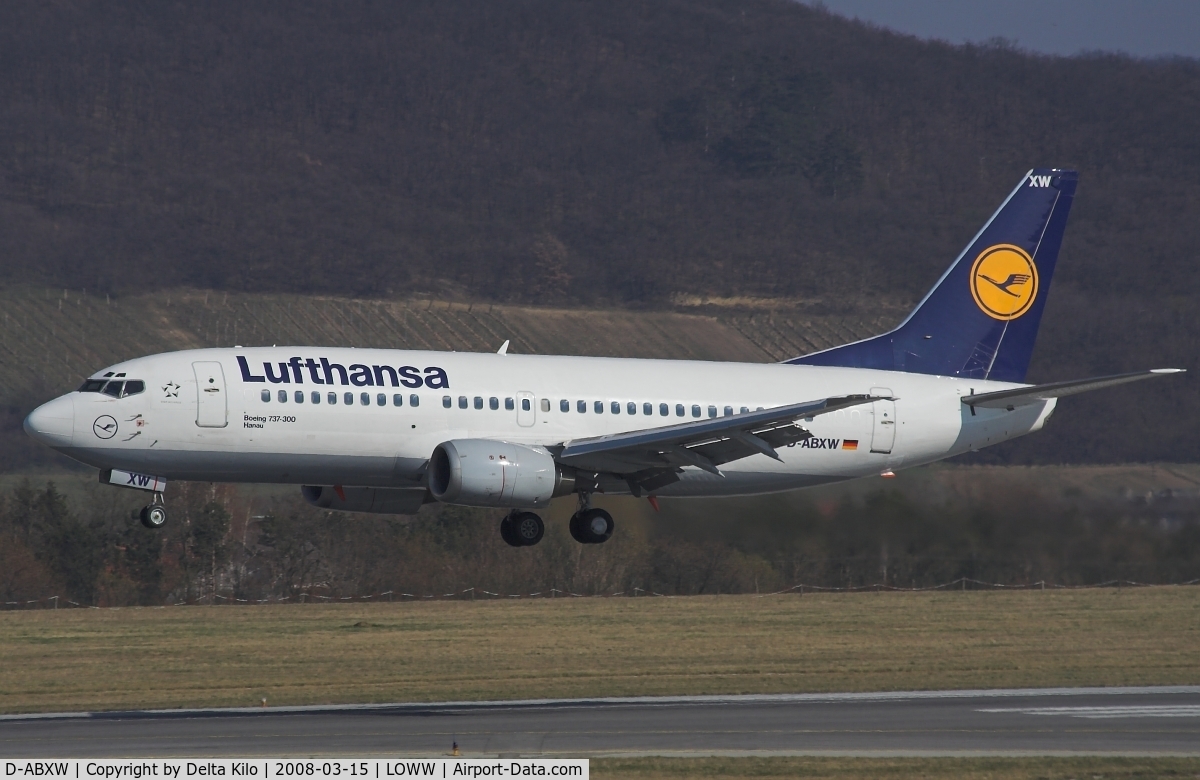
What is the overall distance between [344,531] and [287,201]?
137 m

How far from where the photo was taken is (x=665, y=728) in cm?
3266

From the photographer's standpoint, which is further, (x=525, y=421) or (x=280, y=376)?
(x=525, y=421)

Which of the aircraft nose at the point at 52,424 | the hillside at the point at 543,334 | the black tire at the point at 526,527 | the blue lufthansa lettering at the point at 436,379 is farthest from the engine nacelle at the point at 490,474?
the hillside at the point at 543,334

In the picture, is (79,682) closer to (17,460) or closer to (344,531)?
(344,531)

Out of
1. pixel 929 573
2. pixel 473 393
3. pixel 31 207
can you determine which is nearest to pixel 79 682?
pixel 473 393

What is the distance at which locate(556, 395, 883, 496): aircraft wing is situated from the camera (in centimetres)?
3534

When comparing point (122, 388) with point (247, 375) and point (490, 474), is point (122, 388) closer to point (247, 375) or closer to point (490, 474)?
point (247, 375)

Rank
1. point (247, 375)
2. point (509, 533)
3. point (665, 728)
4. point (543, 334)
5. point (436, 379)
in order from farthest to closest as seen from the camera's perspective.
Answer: point (543, 334)
point (509, 533)
point (436, 379)
point (247, 375)
point (665, 728)

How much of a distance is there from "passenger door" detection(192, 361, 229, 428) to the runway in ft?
20.6

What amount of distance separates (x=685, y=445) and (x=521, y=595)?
91.7 feet

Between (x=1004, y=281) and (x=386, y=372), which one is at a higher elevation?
(x=1004, y=281)

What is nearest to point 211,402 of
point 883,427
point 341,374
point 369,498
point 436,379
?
point 341,374

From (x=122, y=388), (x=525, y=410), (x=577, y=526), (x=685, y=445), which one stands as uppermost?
(x=525, y=410)

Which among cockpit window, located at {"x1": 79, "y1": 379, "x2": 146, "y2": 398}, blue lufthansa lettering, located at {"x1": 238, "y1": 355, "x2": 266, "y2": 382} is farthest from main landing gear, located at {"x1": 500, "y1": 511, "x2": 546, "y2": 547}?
cockpit window, located at {"x1": 79, "y1": 379, "x2": 146, "y2": 398}
